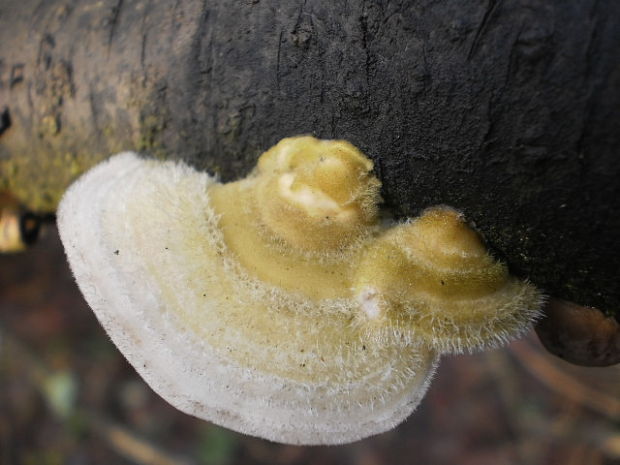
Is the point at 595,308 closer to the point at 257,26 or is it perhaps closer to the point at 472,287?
the point at 472,287

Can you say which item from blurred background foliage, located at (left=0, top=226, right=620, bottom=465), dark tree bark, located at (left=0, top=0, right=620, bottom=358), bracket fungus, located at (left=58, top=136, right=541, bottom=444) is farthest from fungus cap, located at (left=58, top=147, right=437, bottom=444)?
blurred background foliage, located at (left=0, top=226, right=620, bottom=465)

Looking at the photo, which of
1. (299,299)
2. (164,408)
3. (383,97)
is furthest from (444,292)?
(164,408)

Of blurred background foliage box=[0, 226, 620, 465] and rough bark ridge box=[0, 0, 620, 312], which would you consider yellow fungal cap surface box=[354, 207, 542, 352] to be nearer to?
rough bark ridge box=[0, 0, 620, 312]

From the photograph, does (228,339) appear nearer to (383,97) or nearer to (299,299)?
(299,299)

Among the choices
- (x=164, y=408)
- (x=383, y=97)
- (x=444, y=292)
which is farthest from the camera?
(x=164, y=408)

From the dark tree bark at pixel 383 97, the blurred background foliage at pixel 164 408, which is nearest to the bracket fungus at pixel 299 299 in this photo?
the dark tree bark at pixel 383 97

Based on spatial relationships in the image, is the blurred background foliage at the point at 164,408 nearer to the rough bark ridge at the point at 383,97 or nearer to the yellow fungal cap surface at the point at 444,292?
the rough bark ridge at the point at 383,97

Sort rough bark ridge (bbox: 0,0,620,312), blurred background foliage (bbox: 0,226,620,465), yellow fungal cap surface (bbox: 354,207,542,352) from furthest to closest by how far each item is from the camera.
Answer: blurred background foliage (bbox: 0,226,620,465) → yellow fungal cap surface (bbox: 354,207,542,352) → rough bark ridge (bbox: 0,0,620,312)
